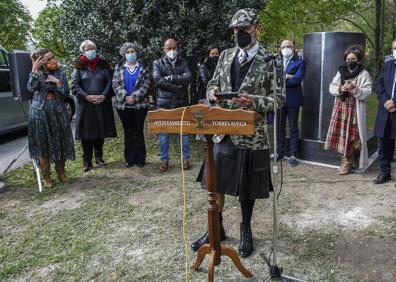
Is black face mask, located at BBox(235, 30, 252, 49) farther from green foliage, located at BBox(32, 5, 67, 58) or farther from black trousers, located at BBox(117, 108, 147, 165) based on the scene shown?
green foliage, located at BBox(32, 5, 67, 58)

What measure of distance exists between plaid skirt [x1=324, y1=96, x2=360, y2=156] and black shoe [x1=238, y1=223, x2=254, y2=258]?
8.99 feet

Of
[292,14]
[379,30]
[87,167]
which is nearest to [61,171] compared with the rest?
[87,167]

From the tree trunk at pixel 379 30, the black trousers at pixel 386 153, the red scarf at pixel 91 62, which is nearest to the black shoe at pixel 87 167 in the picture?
the red scarf at pixel 91 62

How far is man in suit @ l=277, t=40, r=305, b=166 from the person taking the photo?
6188 mm

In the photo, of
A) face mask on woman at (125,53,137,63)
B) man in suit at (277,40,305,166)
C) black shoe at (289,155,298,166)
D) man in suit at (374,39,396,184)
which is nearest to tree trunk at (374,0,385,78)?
man in suit at (277,40,305,166)

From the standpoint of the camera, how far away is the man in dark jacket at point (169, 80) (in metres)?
6.00

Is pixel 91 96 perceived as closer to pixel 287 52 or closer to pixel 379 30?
pixel 287 52

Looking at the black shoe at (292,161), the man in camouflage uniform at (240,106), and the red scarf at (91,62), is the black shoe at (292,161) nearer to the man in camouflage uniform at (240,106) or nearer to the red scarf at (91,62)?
Answer: the man in camouflage uniform at (240,106)

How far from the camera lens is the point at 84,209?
15.8ft

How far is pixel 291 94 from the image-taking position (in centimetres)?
629

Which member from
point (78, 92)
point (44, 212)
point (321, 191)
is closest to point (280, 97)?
point (321, 191)

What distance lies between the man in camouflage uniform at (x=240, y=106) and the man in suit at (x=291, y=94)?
2919 mm

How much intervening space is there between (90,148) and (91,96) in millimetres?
852

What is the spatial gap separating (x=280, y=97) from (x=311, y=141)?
11.0 ft
